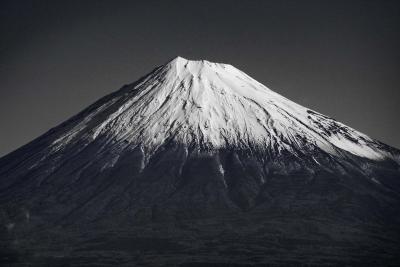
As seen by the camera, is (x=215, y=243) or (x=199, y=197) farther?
(x=199, y=197)

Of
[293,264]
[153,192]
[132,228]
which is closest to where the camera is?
[293,264]

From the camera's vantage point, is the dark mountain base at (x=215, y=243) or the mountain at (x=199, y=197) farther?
the mountain at (x=199, y=197)

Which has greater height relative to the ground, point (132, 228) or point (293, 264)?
point (132, 228)

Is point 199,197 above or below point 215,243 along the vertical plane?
above

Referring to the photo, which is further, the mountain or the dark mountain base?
the mountain

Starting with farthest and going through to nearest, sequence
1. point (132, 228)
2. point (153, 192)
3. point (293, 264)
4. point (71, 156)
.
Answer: point (71, 156) < point (153, 192) < point (132, 228) < point (293, 264)

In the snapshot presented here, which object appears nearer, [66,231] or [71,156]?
[66,231]

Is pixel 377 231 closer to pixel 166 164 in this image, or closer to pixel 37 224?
pixel 166 164

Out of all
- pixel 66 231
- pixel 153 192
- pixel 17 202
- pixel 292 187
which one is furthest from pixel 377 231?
pixel 17 202
